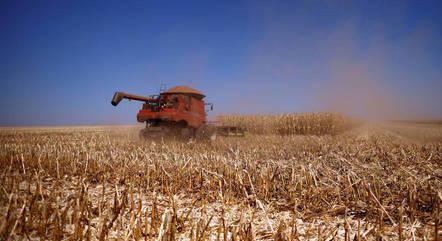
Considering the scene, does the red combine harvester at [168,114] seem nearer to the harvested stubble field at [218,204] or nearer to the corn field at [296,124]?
the harvested stubble field at [218,204]

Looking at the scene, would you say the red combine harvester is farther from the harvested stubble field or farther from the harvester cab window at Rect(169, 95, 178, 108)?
the harvested stubble field

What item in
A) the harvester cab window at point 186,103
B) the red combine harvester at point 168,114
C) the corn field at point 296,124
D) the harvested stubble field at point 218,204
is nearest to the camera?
the harvested stubble field at point 218,204

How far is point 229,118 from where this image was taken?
19.4 meters

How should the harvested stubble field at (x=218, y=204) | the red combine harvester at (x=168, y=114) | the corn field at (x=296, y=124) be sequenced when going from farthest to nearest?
the corn field at (x=296, y=124), the red combine harvester at (x=168, y=114), the harvested stubble field at (x=218, y=204)

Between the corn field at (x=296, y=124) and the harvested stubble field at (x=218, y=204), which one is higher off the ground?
the corn field at (x=296, y=124)

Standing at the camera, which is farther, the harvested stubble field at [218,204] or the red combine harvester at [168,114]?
the red combine harvester at [168,114]

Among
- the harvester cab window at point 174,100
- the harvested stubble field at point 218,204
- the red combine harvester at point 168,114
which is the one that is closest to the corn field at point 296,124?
the red combine harvester at point 168,114

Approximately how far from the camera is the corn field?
16297mm

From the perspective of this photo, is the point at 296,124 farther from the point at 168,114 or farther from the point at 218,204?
the point at 218,204

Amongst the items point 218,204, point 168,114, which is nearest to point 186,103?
point 168,114

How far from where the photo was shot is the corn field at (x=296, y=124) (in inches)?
642

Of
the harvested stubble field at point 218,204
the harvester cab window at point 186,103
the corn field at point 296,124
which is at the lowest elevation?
the harvested stubble field at point 218,204

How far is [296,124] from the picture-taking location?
16875mm

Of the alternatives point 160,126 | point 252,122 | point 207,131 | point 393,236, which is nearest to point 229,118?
point 252,122
